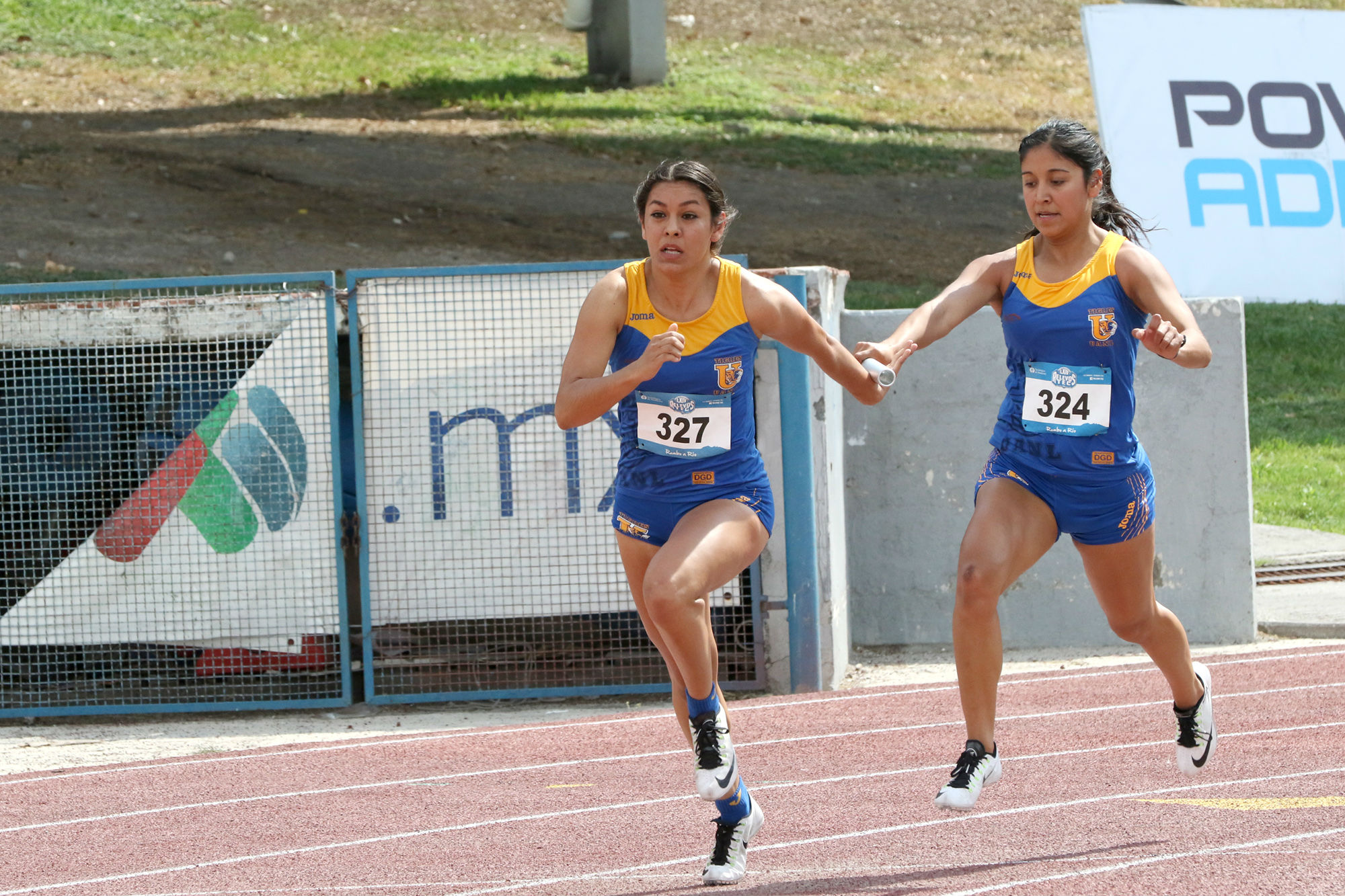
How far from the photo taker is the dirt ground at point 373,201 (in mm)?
17094

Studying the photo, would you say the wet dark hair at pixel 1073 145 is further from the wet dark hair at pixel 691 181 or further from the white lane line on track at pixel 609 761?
the white lane line on track at pixel 609 761

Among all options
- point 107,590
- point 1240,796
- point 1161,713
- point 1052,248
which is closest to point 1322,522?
point 1161,713

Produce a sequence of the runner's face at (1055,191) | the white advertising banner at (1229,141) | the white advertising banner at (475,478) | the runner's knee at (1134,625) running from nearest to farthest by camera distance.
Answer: the runner's face at (1055,191), the runner's knee at (1134,625), the white advertising banner at (475,478), the white advertising banner at (1229,141)

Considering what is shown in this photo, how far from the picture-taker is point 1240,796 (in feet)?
17.7

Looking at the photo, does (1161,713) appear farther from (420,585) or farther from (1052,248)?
(420,585)

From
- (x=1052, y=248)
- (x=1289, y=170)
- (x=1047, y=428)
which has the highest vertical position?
(x=1289, y=170)

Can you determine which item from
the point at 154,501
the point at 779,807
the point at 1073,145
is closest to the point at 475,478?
the point at 154,501

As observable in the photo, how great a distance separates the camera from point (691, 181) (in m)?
4.61

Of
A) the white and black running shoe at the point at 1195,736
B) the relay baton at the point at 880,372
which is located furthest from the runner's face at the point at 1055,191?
the white and black running shoe at the point at 1195,736

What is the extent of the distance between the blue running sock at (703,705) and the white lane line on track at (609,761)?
1.68 meters

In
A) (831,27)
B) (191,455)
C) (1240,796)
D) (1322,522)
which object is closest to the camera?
(1240,796)

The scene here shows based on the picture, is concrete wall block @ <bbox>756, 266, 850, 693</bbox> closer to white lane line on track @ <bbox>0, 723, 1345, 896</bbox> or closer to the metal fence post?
the metal fence post

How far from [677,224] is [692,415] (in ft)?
1.83

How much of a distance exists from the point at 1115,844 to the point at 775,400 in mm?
3295
